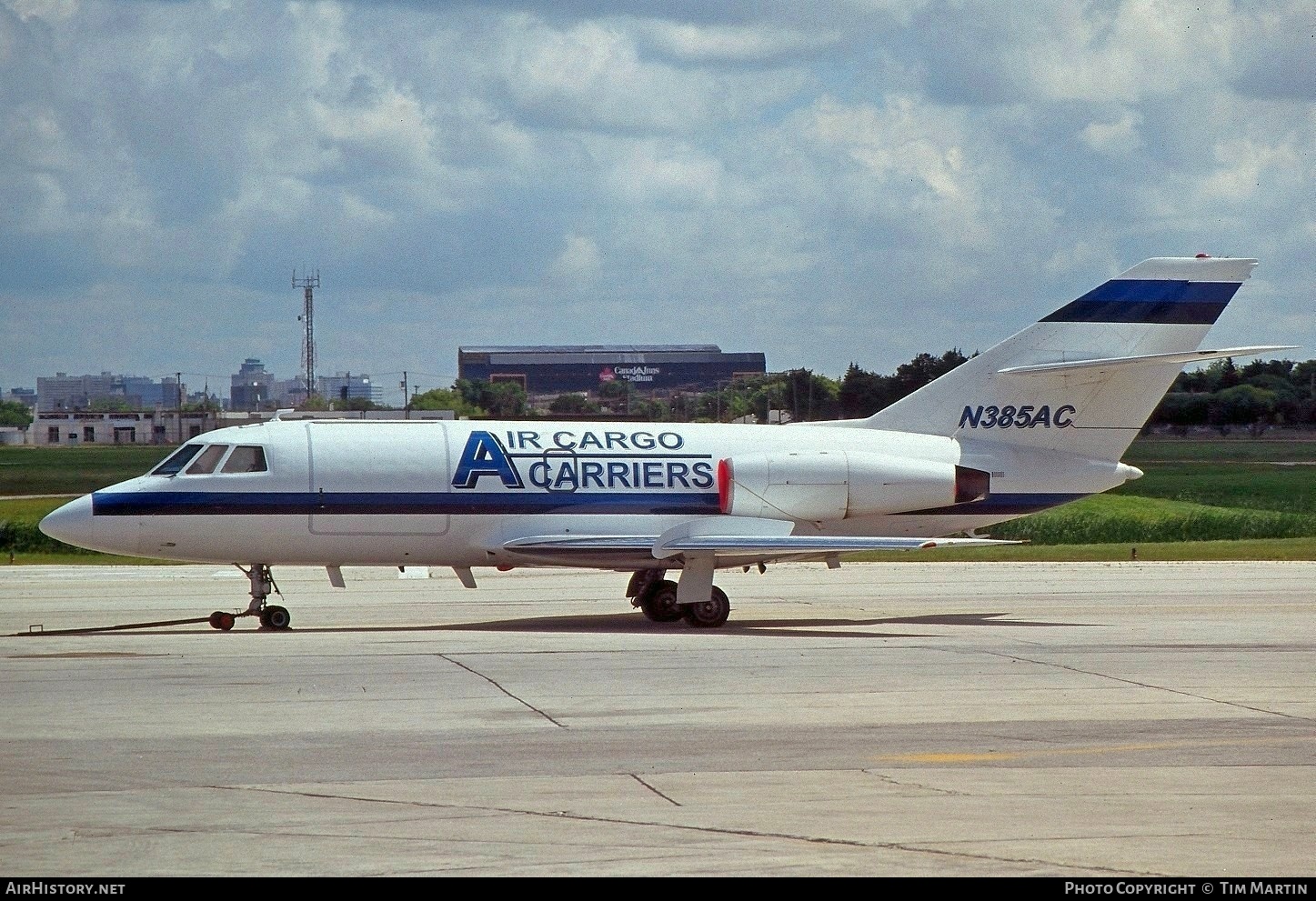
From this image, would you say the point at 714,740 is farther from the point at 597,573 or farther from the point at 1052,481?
the point at 597,573

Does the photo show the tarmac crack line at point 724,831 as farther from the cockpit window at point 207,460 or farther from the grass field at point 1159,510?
the grass field at point 1159,510

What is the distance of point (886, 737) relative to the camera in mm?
13359

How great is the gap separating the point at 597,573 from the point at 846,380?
36.1 metres

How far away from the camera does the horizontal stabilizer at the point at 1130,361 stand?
23.7 metres

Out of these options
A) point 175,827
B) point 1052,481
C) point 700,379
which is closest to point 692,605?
→ point 1052,481

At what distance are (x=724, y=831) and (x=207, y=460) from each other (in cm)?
1485

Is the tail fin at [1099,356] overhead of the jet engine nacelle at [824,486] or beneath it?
overhead

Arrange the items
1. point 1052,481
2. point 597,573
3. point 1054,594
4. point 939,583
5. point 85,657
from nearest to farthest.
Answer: point 85,657, point 1052,481, point 1054,594, point 939,583, point 597,573

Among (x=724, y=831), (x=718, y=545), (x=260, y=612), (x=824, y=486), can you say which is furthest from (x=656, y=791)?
(x=824, y=486)

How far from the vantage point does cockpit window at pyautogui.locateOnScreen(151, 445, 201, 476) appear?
2253cm

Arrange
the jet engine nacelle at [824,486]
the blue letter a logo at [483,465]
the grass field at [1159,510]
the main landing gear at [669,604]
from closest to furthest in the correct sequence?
1. the blue letter a logo at [483,465]
2. the main landing gear at [669,604]
3. the jet engine nacelle at [824,486]
4. the grass field at [1159,510]

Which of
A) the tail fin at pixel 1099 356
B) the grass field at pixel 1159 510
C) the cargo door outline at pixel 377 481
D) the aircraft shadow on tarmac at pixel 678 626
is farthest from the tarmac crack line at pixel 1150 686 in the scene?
the grass field at pixel 1159 510

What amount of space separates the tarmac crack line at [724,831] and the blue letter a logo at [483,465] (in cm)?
1242

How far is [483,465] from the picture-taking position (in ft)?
76.6
